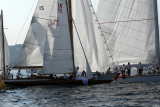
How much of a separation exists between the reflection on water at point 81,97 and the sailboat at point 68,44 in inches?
80.7

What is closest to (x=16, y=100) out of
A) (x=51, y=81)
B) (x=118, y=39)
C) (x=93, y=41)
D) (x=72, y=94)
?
(x=72, y=94)

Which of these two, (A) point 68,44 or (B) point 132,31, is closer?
(A) point 68,44

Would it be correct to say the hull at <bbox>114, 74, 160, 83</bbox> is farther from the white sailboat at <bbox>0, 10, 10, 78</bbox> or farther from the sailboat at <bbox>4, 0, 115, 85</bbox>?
the white sailboat at <bbox>0, 10, 10, 78</bbox>

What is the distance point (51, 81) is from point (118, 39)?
9.40 metres

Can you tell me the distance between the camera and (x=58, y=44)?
120 feet

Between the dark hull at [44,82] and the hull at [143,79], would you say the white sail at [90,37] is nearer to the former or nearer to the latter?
the dark hull at [44,82]

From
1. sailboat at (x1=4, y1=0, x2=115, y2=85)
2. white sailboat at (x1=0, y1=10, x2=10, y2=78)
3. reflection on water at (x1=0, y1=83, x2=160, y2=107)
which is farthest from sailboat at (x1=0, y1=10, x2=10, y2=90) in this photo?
reflection on water at (x1=0, y1=83, x2=160, y2=107)

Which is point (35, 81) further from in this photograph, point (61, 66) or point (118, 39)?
point (118, 39)

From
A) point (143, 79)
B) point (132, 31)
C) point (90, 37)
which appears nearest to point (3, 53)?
point (90, 37)

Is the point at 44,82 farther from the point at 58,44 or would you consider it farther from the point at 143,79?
the point at 143,79

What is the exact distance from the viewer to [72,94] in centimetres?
3027

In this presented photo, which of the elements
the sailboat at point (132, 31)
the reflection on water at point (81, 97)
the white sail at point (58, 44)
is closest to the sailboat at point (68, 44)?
the white sail at point (58, 44)

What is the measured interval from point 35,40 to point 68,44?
5295 mm

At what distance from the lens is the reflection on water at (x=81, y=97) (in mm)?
25609
